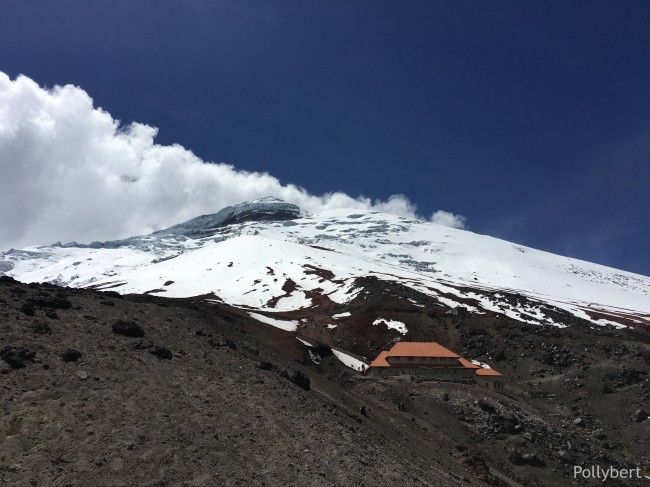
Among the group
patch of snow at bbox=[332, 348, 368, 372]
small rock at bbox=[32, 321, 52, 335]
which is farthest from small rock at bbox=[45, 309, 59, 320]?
patch of snow at bbox=[332, 348, 368, 372]

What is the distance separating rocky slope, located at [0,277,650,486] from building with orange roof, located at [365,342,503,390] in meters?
12.5

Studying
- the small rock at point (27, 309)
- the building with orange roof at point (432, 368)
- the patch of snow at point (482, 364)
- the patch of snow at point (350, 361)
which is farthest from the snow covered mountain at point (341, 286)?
the small rock at point (27, 309)

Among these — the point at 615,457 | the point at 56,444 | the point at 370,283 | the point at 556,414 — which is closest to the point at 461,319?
the point at 370,283

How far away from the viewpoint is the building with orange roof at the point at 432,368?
5978cm

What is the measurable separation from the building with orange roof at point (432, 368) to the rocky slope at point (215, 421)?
41.1 ft

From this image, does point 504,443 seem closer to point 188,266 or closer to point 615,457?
point 615,457

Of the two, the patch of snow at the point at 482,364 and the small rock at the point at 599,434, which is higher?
the patch of snow at the point at 482,364

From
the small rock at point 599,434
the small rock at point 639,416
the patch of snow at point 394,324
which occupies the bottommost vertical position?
the small rock at point 599,434

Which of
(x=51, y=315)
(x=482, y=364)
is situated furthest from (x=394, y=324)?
(x=51, y=315)

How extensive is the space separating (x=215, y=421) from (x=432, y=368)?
150 ft

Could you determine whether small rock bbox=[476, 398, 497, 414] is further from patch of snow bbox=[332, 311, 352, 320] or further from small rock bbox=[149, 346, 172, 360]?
patch of snow bbox=[332, 311, 352, 320]

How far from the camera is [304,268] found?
138 m

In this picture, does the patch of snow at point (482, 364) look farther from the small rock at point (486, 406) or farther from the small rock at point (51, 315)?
the small rock at point (51, 315)

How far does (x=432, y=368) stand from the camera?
6050cm
